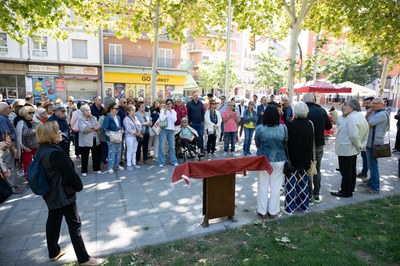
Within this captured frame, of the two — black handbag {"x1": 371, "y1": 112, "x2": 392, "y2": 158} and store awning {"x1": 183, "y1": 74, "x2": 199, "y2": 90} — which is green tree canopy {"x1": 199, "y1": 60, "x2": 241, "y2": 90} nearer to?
store awning {"x1": 183, "y1": 74, "x2": 199, "y2": 90}

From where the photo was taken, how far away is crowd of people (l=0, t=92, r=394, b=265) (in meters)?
3.51

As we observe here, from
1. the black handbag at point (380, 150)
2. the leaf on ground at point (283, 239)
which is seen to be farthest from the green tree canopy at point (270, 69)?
the leaf on ground at point (283, 239)

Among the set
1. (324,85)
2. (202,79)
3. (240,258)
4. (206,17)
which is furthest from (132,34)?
(202,79)

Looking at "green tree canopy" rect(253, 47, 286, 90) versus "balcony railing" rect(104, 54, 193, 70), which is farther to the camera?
"green tree canopy" rect(253, 47, 286, 90)

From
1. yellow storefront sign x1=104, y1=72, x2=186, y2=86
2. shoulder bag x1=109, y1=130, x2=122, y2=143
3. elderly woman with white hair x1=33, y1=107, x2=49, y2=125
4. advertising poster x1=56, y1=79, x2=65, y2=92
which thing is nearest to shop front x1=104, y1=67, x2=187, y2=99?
yellow storefront sign x1=104, y1=72, x2=186, y2=86

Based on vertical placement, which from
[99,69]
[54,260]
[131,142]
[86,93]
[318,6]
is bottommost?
[54,260]

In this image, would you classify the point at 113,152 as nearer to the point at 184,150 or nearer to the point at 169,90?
the point at 184,150

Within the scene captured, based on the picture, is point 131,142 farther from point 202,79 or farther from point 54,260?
point 202,79

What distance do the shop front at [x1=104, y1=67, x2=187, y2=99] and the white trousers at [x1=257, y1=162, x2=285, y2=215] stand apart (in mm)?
26444

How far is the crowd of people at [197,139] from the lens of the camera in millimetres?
3505

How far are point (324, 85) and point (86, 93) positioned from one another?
76.9 feet

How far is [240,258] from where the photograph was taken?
11.9 feet

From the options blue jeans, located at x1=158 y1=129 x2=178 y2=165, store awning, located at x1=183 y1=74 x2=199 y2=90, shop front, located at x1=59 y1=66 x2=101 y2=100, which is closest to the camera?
blue jeans, located at x1=158 y1=129 x2=178 y2=165

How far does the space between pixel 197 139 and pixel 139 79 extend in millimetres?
23698
